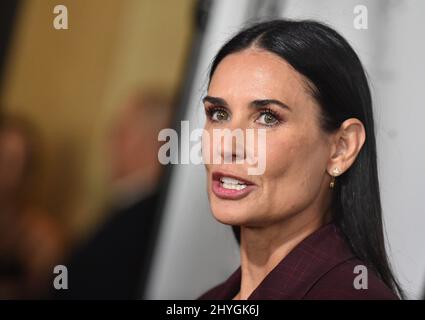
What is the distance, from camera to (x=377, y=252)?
4.91 feet

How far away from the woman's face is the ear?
0.05 ft

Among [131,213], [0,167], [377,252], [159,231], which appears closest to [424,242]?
[377,252]

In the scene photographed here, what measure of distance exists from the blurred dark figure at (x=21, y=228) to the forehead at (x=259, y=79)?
1295 mm

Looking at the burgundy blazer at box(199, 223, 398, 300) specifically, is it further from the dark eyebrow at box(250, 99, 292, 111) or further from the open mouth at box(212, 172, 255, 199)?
the dark eyebrow at box(250, 99, 292, 111)

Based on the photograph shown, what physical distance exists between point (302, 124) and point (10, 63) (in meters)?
1.86

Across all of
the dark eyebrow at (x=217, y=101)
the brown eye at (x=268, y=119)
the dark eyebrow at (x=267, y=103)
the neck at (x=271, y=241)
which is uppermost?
the dark eyebrow at (x=217, y=101)

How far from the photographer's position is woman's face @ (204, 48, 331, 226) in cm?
145

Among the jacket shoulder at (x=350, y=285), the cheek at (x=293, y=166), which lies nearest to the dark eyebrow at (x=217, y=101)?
the cheek at (x=293, y=166)

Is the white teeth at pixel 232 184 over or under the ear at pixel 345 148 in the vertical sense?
under

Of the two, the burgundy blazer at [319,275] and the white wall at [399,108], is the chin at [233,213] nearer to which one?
the burgundy blazer at [319,275]

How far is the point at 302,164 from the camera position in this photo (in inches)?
57.7

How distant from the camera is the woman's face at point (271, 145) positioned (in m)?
1.45
